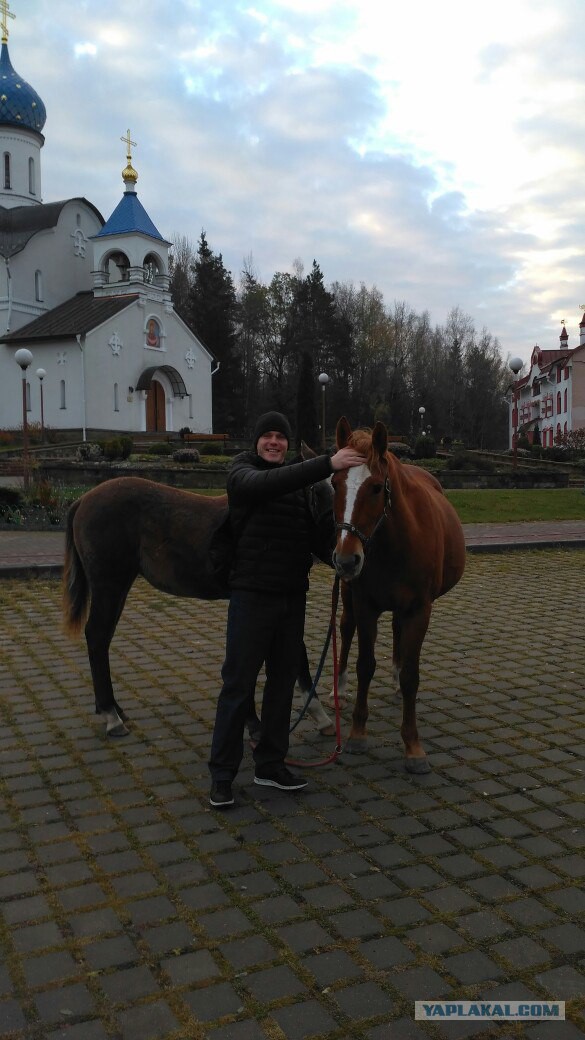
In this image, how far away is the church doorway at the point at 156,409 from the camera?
4494 cm

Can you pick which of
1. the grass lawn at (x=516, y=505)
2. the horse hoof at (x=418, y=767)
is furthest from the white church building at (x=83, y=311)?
the horse hoof at (x=418, y=767)

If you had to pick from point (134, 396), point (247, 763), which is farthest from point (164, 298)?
point (247, 763)

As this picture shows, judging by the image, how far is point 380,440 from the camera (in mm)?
3979

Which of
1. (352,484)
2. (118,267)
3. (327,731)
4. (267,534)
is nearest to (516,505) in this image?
(327,731)

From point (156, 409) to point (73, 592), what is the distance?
4131 cm

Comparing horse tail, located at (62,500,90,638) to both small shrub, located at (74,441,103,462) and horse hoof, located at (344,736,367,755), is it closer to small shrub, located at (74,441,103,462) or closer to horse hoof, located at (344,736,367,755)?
horse hoof, located at (344,736,367,755)

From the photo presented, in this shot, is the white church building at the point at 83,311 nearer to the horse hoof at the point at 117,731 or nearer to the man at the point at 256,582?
the horse hoof at the point at 117,731

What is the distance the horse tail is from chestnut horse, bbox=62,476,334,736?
163mm

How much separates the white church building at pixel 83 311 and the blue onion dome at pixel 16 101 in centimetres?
6

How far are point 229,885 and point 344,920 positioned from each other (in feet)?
1.76

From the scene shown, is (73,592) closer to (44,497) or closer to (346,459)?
(346,459)

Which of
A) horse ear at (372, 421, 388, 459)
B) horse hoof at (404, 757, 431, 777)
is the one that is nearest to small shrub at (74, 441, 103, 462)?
horse hoof at (404, 757, 431, 777)

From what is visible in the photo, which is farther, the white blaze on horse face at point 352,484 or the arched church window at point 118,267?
the arched church window at point 118,267

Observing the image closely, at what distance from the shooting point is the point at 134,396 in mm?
43750
